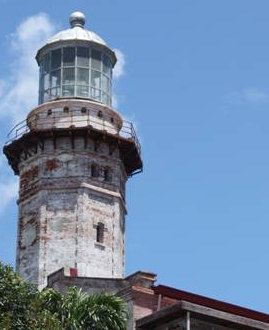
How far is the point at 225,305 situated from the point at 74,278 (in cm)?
775

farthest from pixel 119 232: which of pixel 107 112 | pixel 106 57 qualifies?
pixel 106 57

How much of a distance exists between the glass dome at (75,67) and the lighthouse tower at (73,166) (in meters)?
0.05

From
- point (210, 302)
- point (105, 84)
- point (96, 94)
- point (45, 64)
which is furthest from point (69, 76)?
point (210, 302)

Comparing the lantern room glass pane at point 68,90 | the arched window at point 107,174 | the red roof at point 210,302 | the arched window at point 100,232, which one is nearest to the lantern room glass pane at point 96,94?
the lantern room glass pane at point 68,90

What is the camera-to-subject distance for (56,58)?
6334cm

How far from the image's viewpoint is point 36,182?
5872 cm

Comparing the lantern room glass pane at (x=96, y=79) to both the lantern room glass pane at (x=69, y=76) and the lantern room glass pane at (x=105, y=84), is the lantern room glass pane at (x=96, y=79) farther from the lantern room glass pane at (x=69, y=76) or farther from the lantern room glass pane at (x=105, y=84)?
the lantern room glass pane at (x=69, y=76)

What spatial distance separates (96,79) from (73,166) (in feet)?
20.9

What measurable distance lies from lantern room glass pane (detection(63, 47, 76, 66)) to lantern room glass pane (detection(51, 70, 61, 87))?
0.60 metres

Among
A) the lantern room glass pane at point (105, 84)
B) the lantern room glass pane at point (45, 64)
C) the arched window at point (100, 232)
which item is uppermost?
the lantern room glass pane at point (45, 64)

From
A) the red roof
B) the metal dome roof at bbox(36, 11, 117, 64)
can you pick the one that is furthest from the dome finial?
the red roof

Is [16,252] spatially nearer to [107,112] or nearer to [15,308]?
[107,112]

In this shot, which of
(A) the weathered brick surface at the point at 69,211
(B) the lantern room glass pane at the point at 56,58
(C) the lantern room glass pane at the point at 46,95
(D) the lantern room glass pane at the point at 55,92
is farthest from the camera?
(B) the lantern room glass pane at the point at 56,58

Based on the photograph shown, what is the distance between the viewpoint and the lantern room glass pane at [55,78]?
62628 millimetres
